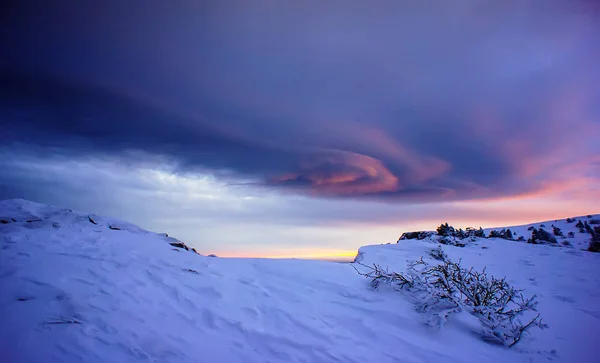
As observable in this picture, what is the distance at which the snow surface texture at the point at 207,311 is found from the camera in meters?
3.54

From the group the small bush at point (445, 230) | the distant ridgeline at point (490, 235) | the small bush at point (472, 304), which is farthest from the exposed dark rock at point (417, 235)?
the small bush at point (472, 304)

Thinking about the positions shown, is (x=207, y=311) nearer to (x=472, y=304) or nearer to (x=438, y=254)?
(x=472, y=304)

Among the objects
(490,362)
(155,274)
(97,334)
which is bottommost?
(490,362)

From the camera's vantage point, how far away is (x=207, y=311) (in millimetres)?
4594

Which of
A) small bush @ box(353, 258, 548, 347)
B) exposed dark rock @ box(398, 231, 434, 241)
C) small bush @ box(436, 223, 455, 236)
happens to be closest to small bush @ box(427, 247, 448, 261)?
small bush @ box(353, 258, 548, 347)

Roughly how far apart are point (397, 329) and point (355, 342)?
843 mm

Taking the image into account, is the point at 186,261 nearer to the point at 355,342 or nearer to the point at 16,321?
the point at 16,321

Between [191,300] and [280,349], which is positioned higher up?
[191,300]

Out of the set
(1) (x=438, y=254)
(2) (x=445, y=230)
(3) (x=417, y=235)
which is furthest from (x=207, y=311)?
(2) (x=445, y=230)

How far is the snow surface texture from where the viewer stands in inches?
139

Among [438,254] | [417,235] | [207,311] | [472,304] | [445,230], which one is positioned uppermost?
[445,230]

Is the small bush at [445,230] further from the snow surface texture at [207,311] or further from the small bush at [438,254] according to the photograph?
the snow surface texture at [207,311]

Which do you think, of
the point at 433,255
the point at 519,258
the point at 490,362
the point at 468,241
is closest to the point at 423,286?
the point at 490,362

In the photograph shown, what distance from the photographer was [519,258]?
1102 centimetres
